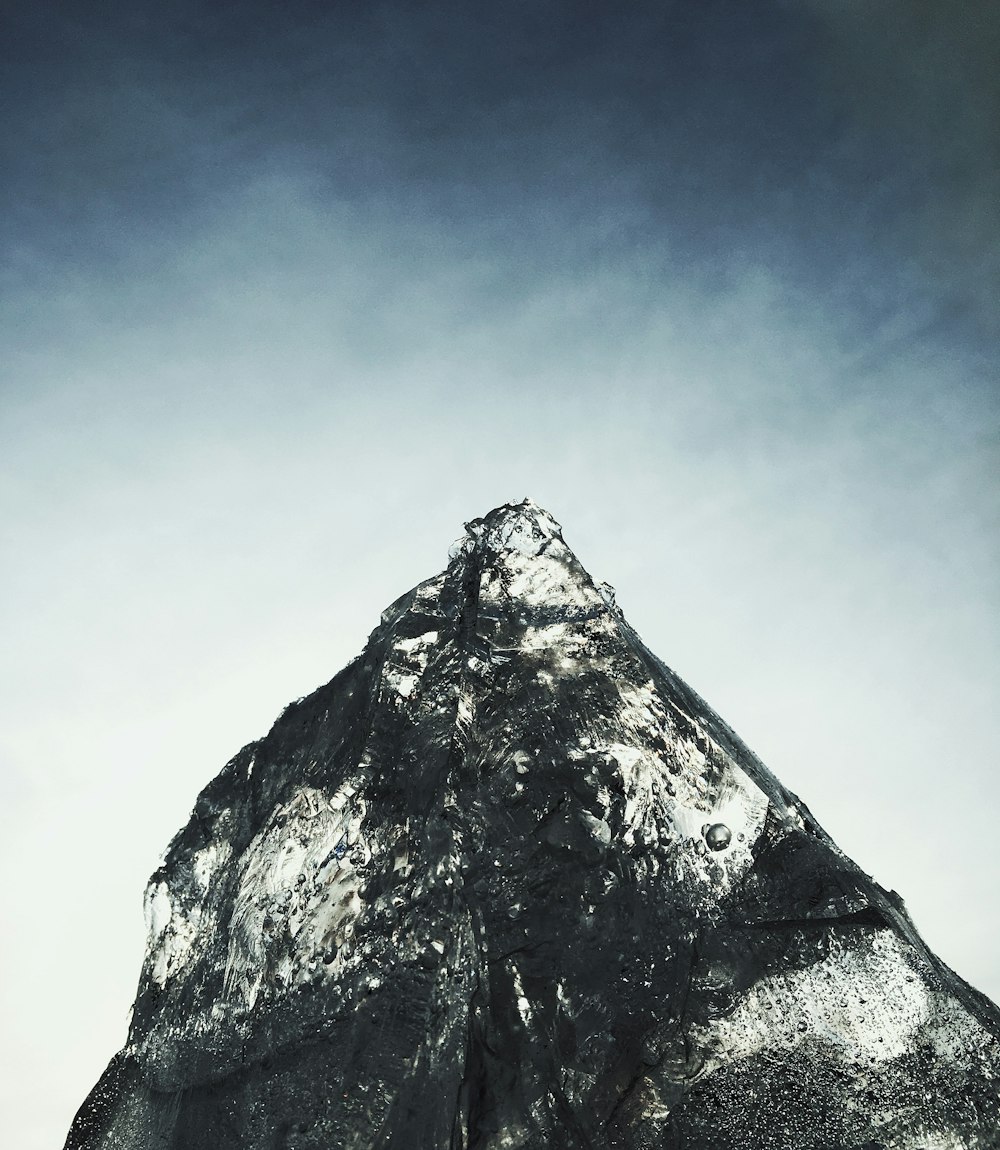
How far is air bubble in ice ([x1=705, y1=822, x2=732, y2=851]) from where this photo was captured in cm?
310

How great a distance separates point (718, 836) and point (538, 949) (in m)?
0.70

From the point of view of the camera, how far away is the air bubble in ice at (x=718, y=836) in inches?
122

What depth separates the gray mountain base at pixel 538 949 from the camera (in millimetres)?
2742

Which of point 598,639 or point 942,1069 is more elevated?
point 598,639

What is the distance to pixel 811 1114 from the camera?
2.69 metres

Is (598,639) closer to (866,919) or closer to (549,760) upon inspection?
(549,760)

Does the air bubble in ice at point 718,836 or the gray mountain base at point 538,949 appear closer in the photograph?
the gray mountain base at point 538,949

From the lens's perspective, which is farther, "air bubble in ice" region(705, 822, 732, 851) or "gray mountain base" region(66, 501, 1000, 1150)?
"air bubble in ice" region(705, 822, 732, 851)

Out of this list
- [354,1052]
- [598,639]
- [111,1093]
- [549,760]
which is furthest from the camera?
[111,1093]

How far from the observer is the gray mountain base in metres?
2.74

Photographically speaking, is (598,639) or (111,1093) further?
(111,1093)

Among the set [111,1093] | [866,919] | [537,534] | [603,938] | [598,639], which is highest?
[537,534]

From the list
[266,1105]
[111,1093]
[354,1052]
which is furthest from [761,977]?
[111,1093]

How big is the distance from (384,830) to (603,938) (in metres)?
0.86
